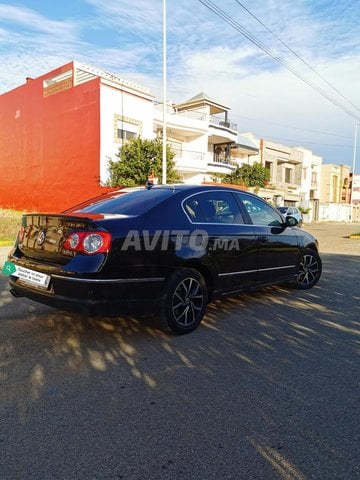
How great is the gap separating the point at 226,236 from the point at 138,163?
15.2 metres

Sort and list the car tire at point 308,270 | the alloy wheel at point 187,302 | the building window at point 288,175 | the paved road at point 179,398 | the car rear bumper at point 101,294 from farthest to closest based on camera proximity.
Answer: the building window at point 288,175, the car tire at point 308,270, the alloy wheel at point 187,302, the car rear bumper at point 101,294, the paved road at point 179,398

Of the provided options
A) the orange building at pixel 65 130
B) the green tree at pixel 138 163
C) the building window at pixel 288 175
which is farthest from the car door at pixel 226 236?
the building window at pixel 288 175

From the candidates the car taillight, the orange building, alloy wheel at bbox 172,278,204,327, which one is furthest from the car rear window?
the orange building

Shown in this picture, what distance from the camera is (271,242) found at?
5.21 meters

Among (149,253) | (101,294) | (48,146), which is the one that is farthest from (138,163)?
(101,294)

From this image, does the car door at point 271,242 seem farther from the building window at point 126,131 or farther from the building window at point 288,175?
the building window at point 288,175

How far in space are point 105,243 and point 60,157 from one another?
20323 millimetres

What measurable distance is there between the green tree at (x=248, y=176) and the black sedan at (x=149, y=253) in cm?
2666

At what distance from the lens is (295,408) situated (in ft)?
8.72

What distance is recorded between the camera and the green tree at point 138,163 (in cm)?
1895

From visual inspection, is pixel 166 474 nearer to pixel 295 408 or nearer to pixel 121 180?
pixel 295 408

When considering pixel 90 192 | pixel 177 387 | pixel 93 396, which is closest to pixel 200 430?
pixel 177 387

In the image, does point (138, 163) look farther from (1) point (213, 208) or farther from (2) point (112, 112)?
(1) point (213, 208)

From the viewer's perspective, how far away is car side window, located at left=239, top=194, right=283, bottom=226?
16.6 ft
